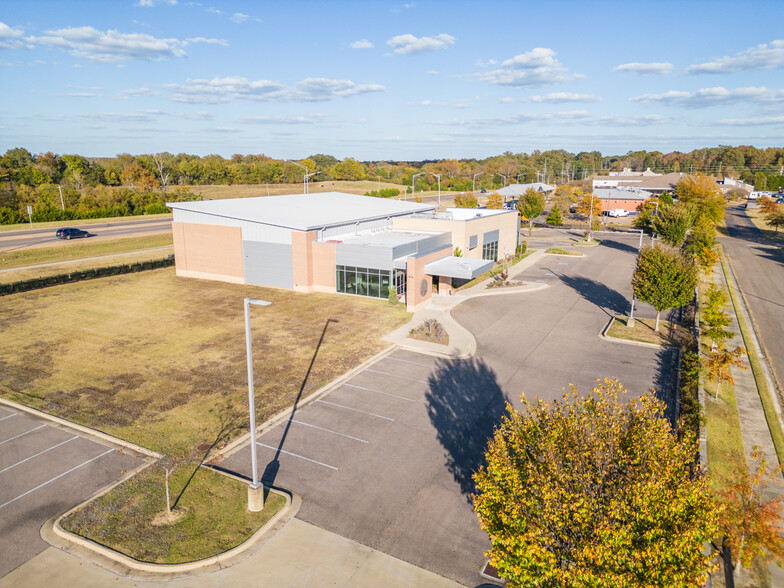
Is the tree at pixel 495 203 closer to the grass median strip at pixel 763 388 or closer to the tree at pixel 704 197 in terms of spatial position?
the tree at pixel 704 197

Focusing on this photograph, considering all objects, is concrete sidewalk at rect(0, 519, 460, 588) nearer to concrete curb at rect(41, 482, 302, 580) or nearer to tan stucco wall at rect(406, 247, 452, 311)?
concrete curb at rect(41, 482, 302, 580)

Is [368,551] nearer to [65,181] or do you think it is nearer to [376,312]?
[376,312]

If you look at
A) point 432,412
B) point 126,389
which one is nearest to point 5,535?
point 126,389

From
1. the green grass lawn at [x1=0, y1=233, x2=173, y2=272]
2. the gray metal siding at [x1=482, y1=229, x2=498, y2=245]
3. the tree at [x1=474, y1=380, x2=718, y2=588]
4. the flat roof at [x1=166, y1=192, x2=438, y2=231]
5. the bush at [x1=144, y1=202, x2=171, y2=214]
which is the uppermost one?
the flat roof at [x1=166, y1=192, x2=438, y2=231]

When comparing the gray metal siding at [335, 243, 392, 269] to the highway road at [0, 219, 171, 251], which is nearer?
the gray metal siding at [335, 243, 392, 269]

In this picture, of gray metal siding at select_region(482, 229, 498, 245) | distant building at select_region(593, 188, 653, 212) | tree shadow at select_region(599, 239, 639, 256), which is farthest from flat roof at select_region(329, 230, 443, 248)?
distant building at select_region(593, 188, 653, 212)

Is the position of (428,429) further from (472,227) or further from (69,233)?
(69,233)
